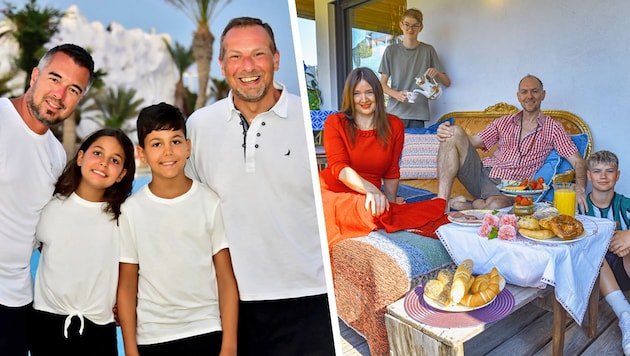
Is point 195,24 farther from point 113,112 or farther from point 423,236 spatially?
point 423,236

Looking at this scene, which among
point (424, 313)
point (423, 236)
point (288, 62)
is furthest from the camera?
point (423, 236)

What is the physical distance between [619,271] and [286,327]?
1.06 meters

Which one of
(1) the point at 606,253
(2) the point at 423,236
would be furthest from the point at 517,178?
(2) the point at 423,236

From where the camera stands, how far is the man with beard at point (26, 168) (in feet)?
1.80

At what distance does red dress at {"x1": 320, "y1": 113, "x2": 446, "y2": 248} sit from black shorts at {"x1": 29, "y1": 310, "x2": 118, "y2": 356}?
63cm

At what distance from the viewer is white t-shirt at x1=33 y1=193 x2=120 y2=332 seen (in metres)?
0.56

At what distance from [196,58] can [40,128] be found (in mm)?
248

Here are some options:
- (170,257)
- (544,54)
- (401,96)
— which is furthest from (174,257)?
(544,54)

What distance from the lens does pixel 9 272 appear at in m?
0.56

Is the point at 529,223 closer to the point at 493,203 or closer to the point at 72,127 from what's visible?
the point at 493,203

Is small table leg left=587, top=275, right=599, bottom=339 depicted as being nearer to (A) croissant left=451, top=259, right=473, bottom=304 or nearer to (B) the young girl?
(A) croissant left=451, top=259, right=473, bottom=304

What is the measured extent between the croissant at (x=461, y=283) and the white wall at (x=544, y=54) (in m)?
0.75

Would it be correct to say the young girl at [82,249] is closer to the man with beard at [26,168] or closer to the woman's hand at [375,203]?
the man with beard at [26,168]

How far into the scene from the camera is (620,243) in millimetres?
1119
